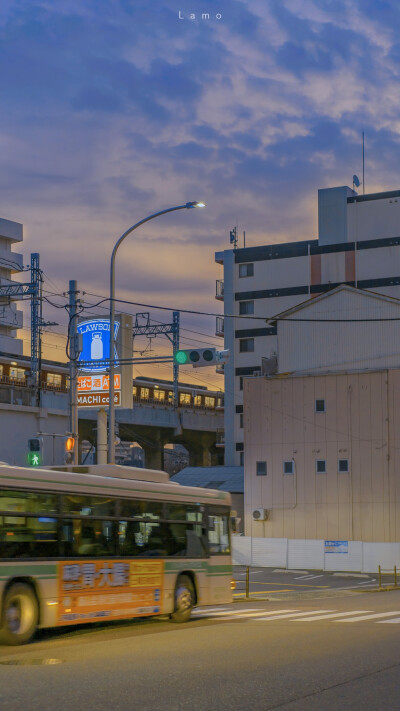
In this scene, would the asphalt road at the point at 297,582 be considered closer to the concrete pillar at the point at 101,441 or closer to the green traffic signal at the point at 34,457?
the concrete pillar at the point at 101,441

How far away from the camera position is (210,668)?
37.2 feet

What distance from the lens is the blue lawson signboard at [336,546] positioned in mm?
47062

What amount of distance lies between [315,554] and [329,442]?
5.96 meters

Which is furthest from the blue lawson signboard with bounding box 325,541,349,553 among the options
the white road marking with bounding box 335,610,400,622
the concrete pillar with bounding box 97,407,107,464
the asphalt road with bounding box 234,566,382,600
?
the white road marking with bounding box 335,610,400,622

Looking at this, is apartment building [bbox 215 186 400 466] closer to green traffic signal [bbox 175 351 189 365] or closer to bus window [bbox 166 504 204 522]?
green traffic signal [bbox 175 351 189 365]

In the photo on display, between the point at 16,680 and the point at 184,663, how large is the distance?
7.38ft

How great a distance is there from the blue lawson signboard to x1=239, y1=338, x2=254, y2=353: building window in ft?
122

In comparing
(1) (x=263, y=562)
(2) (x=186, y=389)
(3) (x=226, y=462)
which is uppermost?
(2) (x=186, y=389)

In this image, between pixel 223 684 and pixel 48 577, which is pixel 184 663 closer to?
pixel 223 684

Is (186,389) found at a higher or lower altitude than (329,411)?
higher

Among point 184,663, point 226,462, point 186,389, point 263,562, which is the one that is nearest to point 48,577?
point 184,663

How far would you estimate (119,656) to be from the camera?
41.5 ft

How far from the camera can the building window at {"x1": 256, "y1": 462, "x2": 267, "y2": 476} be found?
52125 millimetres

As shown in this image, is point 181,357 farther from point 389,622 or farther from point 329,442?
point 329,442
